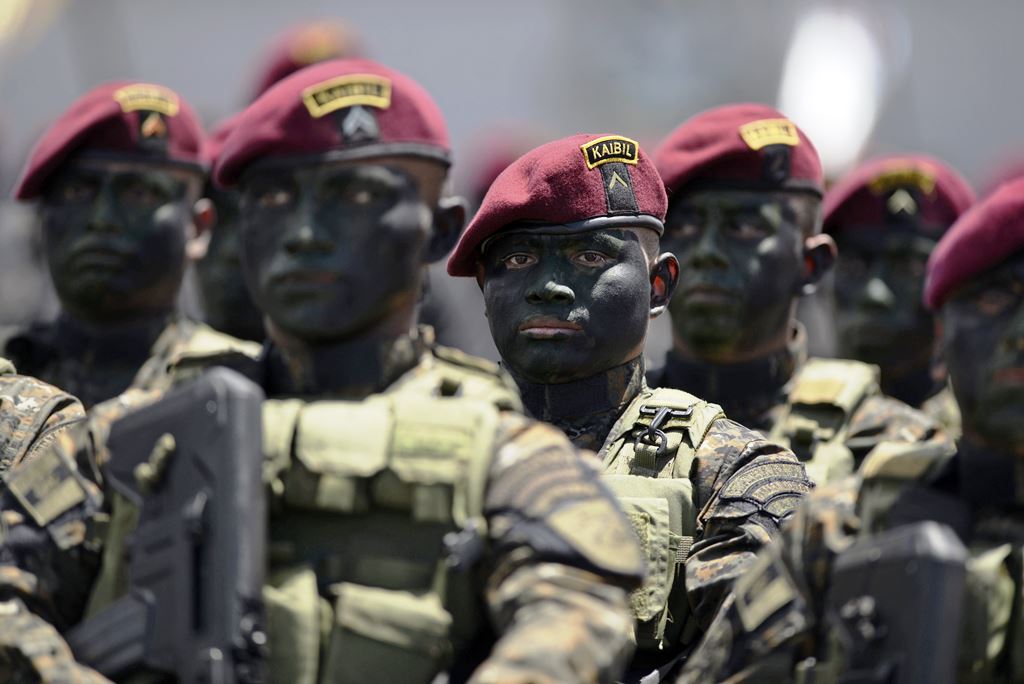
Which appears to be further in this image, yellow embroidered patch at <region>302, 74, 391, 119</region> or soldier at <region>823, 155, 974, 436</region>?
soldier at <region>823, 155, 974, 436</region>

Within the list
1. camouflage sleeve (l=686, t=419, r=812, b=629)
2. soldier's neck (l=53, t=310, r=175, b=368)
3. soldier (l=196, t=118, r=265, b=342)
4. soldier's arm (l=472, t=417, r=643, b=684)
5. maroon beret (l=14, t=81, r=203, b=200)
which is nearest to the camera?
soldier's arm (l=472, t=417, r=643, b=684)

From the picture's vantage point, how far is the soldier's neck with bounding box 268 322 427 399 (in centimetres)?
736

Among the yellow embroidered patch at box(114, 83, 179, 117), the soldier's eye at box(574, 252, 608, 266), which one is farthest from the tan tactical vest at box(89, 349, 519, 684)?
the yellow embroidered patch at box(114, 83, 179, 117)

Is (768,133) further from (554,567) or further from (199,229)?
(554,567)

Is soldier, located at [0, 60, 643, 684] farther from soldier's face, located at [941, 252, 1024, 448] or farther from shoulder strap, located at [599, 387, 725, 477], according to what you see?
soldier's face, located at [941, 252, 1024, 448]

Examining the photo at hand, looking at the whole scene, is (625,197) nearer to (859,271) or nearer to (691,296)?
(691,296)

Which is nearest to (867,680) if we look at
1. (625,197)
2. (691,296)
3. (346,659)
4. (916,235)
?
(346,659)

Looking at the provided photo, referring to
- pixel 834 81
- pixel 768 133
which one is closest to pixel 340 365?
pixel 768 133

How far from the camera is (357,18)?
29.2 meters

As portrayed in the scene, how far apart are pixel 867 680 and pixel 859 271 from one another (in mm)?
5560

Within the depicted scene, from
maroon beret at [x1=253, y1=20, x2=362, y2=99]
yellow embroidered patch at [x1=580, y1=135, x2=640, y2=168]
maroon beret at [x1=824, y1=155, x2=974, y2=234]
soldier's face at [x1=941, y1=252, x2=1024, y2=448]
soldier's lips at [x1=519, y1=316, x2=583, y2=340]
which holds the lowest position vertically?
maroon beret at [x1=253, y1=20, x2=362, y2=99]

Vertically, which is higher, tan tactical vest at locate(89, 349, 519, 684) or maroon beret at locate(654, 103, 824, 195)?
tan tactical vest at locate(89, 349, 519, 684)

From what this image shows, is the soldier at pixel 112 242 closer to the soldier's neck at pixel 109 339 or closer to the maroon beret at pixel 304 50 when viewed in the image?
the soldier's neck at pixel 109 339

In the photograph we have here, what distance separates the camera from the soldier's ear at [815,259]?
10.2m
